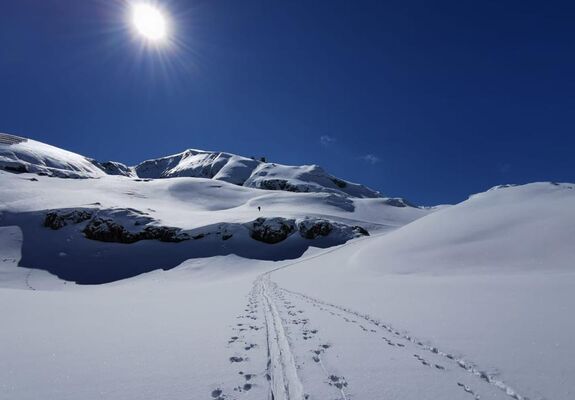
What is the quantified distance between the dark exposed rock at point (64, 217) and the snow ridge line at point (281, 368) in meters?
57.3

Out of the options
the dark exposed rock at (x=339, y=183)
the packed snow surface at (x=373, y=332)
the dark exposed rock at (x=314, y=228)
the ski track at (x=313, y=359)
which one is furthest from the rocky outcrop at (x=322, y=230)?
the dark exposed rock at (x=339, y=183)

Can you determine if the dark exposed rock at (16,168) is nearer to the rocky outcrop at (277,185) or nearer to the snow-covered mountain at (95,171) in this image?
the snow-covered mountain at (95,171)

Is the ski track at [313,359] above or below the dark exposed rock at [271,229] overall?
below

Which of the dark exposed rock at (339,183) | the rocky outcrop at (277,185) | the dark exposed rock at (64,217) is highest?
the dark exposed rock at (339,183)

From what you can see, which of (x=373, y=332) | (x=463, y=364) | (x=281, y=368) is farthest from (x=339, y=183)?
(x=281, y=368)

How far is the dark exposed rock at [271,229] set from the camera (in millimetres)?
53156

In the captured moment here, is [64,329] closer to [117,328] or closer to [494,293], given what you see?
[117,328]

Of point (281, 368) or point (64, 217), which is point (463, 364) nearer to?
point (281, 368)

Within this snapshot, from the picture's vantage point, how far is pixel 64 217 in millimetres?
54688

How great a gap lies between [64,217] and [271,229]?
3451cm

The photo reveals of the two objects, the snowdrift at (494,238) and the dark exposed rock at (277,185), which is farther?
the dark exposed rock at (277,185)

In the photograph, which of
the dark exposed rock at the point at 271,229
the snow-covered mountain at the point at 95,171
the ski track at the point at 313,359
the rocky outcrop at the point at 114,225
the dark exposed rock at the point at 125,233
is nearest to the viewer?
the ski track at the point at 313,359

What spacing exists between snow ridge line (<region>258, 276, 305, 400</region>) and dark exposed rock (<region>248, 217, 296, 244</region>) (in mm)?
44462

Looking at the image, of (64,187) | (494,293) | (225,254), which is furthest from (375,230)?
(64,187)
